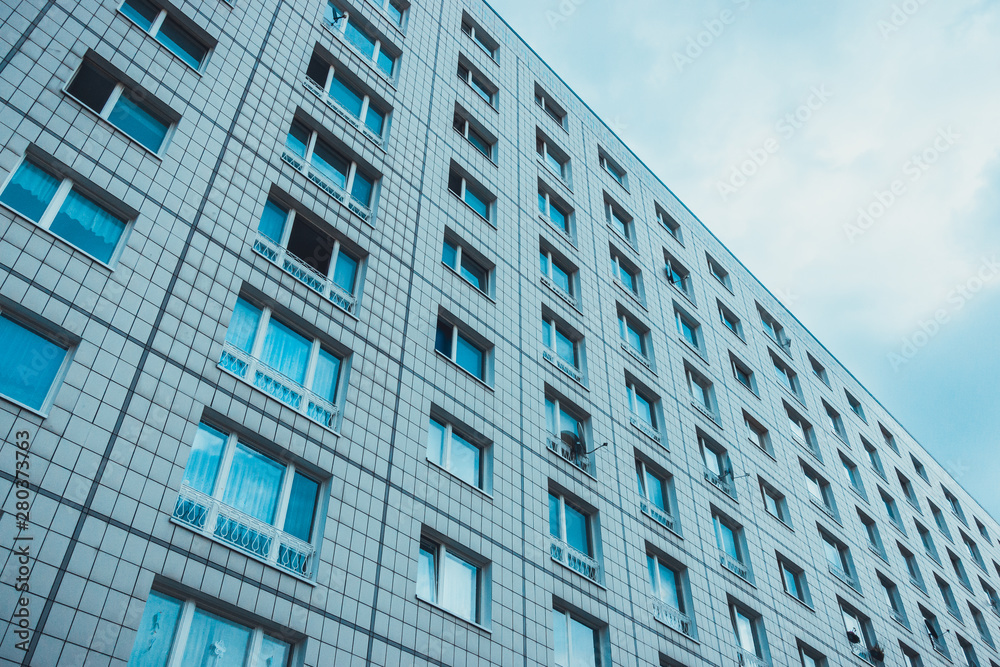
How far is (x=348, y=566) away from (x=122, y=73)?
1032cm

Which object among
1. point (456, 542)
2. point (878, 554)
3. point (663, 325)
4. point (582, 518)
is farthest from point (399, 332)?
point (878, 554)

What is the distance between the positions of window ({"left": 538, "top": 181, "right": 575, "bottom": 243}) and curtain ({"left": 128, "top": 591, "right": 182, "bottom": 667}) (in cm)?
1818

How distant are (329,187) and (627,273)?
48.2 feet

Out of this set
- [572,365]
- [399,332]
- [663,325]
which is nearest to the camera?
[399,332]

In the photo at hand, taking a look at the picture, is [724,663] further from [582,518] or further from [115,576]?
[115,576]

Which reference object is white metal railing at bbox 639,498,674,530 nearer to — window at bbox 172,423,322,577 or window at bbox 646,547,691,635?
window at bbox 646,547,691,635

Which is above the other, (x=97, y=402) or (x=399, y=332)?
(x=399, y=332)

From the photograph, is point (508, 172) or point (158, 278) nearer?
point (158, 278)

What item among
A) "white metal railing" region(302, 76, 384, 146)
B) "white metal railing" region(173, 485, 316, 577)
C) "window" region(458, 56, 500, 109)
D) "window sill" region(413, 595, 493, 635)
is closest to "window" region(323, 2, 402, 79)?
"white metal railing" region(302, 76, 384, 146)

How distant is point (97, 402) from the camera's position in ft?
39.8

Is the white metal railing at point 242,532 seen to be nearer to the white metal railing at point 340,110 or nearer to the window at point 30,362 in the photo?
the window at point 30,362

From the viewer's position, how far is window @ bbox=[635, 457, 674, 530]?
22867 millimetres

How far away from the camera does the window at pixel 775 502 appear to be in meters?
29.9

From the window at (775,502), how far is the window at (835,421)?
10.8 metres
